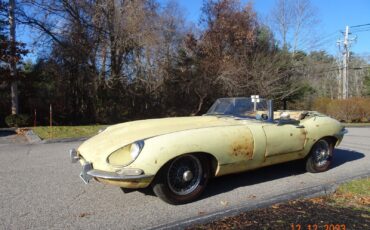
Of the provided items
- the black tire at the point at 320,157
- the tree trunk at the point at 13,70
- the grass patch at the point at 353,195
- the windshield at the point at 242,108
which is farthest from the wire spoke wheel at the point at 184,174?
the tree trunk at the point at 13,70

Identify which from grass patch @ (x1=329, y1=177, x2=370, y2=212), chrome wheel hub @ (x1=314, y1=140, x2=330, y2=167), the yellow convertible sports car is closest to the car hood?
the yellow convertible sports car

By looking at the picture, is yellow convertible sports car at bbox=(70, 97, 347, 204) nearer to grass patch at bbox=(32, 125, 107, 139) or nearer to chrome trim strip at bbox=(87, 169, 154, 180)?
chrome trim strip at bbox=(87, 169, 154, 180)

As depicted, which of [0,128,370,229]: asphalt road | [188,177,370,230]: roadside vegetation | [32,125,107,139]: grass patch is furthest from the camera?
[32,125,107,139]: grass patch

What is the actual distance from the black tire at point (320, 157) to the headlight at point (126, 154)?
3218 mm

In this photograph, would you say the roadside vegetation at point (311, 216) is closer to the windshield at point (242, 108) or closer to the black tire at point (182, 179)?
the black tire at point (182, 179)

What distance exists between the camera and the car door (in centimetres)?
524

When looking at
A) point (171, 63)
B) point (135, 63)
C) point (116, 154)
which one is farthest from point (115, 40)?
point (116, 154)

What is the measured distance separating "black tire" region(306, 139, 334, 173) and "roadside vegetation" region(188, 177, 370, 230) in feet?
4.74

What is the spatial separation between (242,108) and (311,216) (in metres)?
2.35

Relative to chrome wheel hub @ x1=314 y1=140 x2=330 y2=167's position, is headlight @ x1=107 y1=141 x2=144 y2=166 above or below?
above

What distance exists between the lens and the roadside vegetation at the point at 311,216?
143 inches

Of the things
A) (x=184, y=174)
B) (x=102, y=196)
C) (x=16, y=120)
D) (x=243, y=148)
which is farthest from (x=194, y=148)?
(x=16, y=120)

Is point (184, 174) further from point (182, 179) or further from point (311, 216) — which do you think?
point (311, 216)

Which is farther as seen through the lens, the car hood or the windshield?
the windshield
